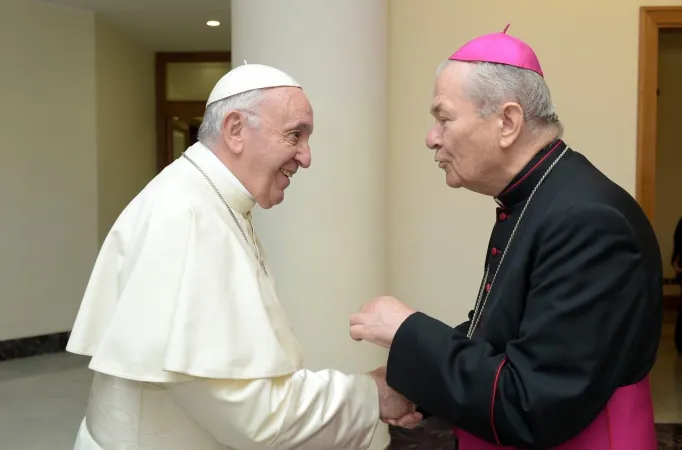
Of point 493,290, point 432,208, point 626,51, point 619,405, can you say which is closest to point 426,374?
point 493,290

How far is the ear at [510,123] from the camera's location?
138 cm

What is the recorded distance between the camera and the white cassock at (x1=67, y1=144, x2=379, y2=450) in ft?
4.37

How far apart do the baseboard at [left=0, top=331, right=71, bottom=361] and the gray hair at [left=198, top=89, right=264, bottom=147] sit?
5.22 m

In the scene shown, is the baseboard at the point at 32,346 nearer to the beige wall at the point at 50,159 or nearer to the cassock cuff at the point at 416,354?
the beige wall at the point at 50,159

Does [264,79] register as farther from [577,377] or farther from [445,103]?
[577,377]

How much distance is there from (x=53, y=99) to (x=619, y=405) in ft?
21.1

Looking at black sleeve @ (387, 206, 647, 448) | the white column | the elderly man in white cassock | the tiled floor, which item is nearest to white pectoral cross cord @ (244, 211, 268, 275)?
the elderly man in white cassock

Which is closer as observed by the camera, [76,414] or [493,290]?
[493,290]

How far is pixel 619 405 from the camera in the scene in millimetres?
1312

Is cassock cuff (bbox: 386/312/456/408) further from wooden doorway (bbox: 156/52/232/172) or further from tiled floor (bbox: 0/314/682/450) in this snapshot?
wooden doorway (bbox: 156/52/232/172)

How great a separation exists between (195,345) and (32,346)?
19.2 feet

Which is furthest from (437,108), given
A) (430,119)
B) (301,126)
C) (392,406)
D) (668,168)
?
(668,168)

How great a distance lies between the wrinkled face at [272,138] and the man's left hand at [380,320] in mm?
383

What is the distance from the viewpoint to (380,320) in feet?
4.75
